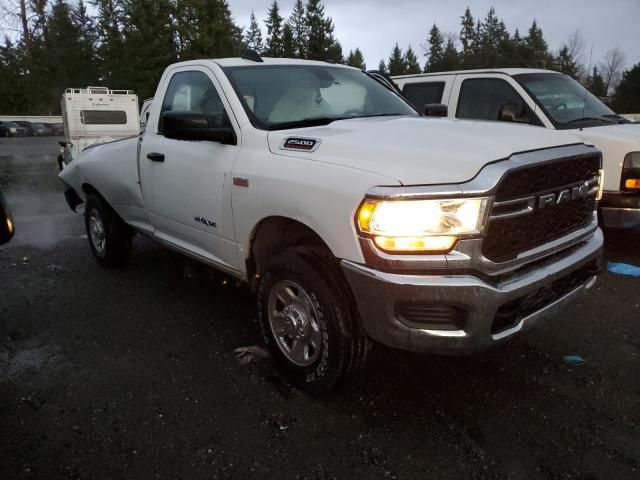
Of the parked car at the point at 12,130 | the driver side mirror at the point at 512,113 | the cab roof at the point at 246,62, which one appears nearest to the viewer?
the cab roof at the point at 246,62

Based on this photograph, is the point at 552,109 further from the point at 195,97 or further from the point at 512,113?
the point at 195,97

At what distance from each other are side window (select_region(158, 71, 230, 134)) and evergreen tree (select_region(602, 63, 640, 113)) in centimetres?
3874

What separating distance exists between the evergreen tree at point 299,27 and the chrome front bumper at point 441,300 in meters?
73.2

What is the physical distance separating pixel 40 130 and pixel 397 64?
69.3 meters

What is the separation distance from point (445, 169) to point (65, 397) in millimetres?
2534

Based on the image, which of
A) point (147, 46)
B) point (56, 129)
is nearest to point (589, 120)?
point (56, 129)

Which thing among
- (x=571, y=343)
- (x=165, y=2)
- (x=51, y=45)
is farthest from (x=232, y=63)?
(x=51, y=45)

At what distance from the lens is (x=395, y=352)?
363 centimetres

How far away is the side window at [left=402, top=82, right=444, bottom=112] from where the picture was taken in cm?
702

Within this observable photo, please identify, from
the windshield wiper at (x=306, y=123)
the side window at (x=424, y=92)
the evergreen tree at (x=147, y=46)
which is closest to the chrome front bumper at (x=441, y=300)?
the windshield wiper at (x=306, y=123)

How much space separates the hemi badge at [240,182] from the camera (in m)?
3.18

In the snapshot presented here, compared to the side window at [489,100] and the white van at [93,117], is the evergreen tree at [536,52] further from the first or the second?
the side window at [489,100]

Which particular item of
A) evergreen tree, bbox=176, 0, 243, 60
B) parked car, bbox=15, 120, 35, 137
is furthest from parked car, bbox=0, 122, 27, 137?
evergreen tree, bbox=176, 0, 243, 60

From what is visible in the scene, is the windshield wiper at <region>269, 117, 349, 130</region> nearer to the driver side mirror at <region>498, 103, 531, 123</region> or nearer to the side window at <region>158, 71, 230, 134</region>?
the side window at <region>158, 71, 230, 134</region>
